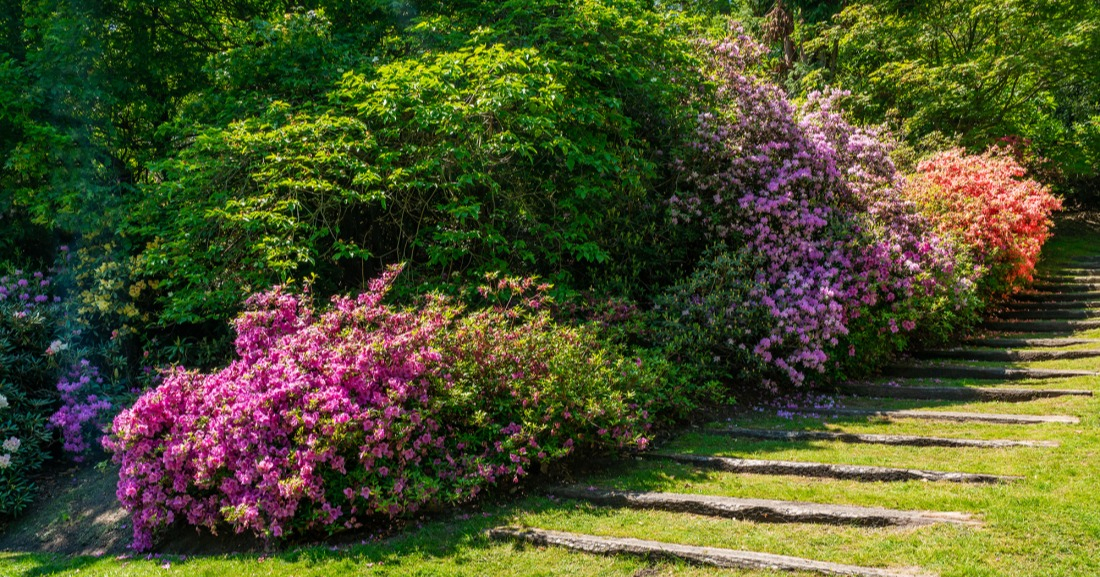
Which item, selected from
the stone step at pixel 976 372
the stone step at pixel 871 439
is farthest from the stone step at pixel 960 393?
the stone step at pixel 871 439

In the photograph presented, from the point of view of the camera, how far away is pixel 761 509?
4980mm

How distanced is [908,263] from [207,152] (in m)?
8.35

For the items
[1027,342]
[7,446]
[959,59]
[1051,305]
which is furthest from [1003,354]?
[7,446]

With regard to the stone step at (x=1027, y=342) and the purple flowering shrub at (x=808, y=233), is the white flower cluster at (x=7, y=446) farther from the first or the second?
the stone step at (x=1027, y=342)

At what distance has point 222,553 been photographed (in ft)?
17.0

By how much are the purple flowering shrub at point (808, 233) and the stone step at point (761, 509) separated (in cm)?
330

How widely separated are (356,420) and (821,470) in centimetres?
342

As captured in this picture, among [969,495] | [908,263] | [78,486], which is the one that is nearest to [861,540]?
[969,495]

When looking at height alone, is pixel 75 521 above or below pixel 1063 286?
below

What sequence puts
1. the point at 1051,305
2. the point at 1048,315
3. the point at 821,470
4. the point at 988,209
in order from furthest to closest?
the point at 1051,305 < the point at 988,209 < the point at 1048,315 < the point at 821,470

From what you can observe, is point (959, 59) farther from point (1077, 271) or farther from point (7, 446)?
point (7, 446)

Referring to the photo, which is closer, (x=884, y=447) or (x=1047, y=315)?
(x=884, y=447)

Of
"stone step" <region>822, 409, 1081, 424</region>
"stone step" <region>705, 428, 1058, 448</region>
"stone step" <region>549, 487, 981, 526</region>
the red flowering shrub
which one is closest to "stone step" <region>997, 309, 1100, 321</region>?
the red flowering shrub

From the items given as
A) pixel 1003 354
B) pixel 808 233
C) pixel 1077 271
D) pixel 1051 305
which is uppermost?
pixel 808 233
